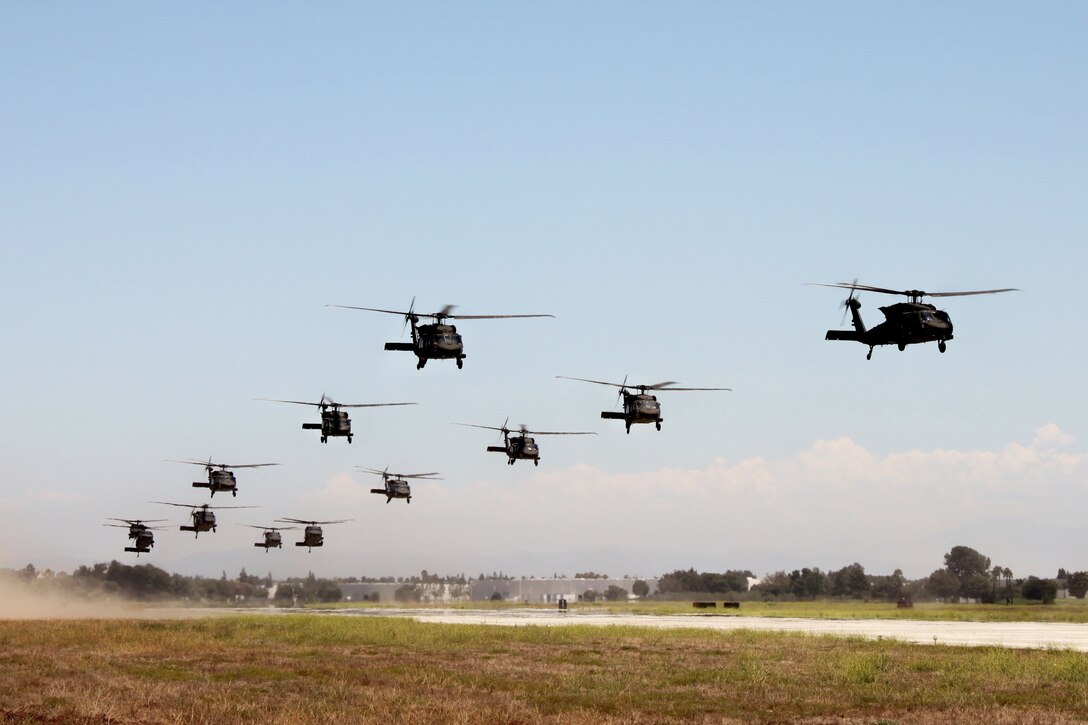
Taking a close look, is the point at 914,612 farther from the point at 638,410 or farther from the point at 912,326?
the point at 912,326

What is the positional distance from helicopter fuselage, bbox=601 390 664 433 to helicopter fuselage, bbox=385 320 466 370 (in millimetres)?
9887

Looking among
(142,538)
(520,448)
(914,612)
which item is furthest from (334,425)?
Answer: (914,612)

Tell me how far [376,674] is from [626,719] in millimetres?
15814

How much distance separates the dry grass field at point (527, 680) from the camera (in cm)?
3225

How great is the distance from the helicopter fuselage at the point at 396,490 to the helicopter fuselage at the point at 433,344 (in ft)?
111

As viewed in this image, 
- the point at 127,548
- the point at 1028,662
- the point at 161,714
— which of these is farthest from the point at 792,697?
the point at 127,548

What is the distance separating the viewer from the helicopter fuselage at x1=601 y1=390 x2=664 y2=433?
192ft

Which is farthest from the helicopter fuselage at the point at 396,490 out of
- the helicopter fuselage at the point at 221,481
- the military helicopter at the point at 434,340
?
the military helicopter at the point at 434,340

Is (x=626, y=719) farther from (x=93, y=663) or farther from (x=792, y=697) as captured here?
(x=93, y=663)

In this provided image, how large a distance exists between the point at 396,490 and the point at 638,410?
31.0m

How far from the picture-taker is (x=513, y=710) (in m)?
32.9

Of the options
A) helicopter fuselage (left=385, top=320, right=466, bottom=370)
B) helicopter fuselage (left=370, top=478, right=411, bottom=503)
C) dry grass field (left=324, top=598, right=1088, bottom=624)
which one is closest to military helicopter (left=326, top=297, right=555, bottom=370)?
helicopter fuselage (left=385, top=320, right=466, bottom=370)

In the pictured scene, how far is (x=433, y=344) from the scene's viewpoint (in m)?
51.5

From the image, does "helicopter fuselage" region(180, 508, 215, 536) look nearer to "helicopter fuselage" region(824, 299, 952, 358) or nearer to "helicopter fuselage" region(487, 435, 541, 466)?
"helicopter fuselage" region(487, 435, 541, 466)
